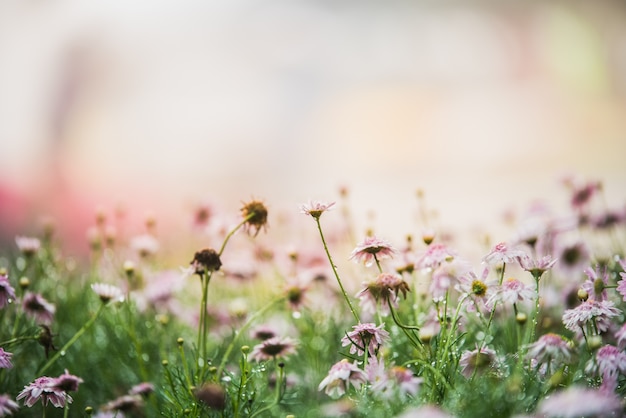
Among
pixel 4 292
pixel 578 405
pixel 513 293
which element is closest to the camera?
pixel 578 405

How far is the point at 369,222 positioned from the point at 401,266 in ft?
2.07

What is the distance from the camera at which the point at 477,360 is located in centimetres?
92

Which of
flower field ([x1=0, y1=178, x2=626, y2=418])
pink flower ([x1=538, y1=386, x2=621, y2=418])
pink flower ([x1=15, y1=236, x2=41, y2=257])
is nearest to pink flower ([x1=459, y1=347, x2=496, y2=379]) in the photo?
flower field ([x1=0, y1=178, x2=626, y2=418])

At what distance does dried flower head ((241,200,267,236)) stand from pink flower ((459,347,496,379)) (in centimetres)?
42

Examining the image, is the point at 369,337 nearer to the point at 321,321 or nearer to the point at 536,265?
the point at 536,265

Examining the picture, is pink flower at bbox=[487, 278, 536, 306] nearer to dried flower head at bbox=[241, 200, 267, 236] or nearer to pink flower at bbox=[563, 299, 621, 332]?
pink flower at bbox=[563, 299, 621, 332]

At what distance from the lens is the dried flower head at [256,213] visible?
117 centimetres

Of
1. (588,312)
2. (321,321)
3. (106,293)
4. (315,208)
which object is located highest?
(315,208)

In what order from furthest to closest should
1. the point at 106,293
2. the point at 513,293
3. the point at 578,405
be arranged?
the point at 106,293, the point at 513,293, the point at 578,405

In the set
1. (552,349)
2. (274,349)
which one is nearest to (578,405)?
(552,349)

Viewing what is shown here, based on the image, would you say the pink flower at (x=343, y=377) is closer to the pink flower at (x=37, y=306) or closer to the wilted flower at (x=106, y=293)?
the wilted flower at (x=106, y=293)

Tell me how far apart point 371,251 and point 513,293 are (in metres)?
0.23

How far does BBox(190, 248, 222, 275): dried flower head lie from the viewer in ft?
3.68

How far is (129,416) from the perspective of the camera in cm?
135
